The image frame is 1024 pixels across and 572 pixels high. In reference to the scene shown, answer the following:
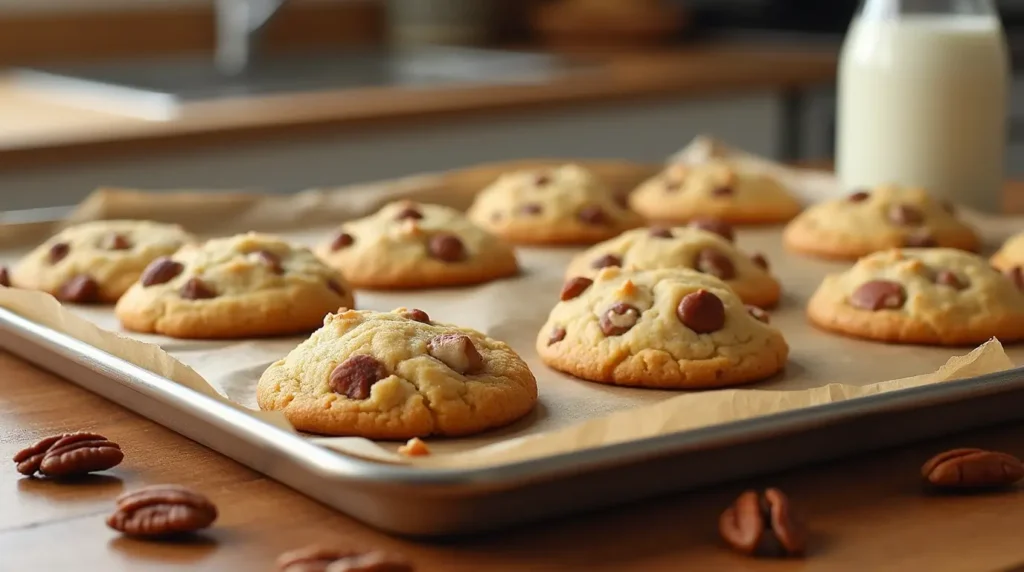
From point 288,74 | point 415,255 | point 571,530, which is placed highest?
point 571,530

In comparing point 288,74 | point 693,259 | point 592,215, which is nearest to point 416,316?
point 693,259

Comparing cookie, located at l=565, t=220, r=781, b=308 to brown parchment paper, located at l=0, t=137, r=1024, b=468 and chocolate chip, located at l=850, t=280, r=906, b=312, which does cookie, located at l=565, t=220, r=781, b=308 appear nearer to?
brown parchment paper, located at l=0, t=137, r=1024, b=468

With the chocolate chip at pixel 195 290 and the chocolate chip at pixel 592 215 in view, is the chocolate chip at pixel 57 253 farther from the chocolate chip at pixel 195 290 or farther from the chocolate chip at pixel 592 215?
the chocolate chip at pixel 592 215

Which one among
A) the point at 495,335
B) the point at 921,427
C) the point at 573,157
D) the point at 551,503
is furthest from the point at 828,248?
the point at 573,157

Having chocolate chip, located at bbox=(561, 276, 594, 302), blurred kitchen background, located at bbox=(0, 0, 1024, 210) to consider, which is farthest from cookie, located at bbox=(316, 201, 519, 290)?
blurred kitchen background, located at bbox=(0, 0, 1024, 210)

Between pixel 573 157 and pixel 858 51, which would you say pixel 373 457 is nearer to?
pixel 858 51

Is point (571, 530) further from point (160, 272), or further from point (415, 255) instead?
point (415, 255)

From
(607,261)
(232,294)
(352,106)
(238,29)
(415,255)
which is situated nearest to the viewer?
(232,294)
